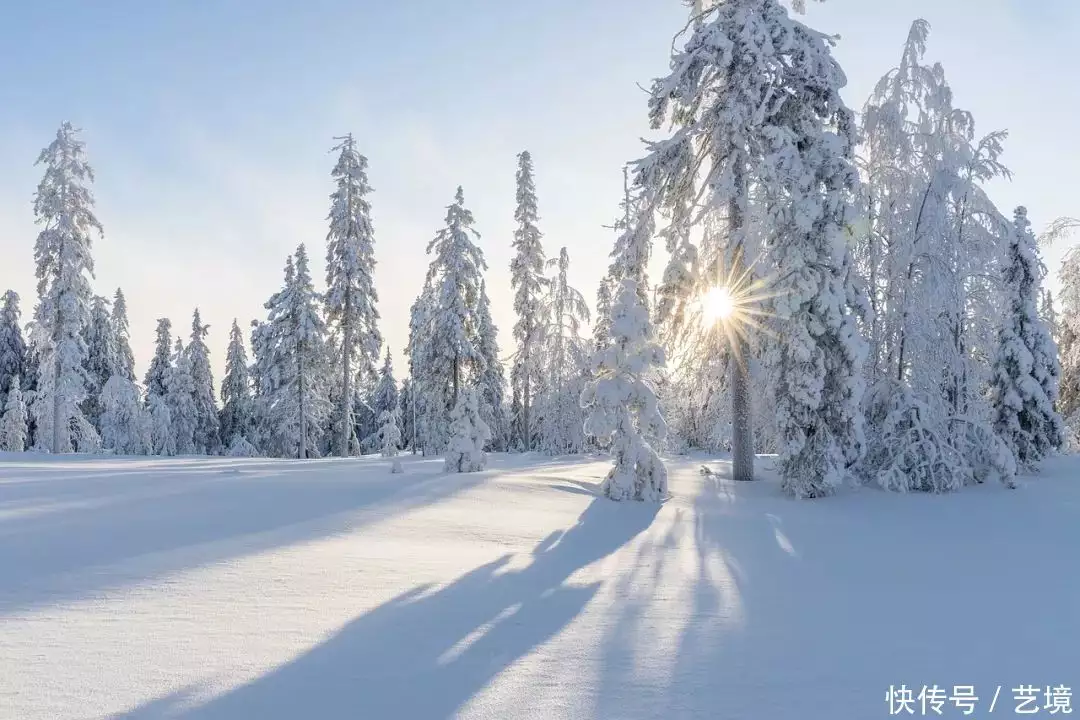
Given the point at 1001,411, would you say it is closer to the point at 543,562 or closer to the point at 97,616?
the point at 543,562

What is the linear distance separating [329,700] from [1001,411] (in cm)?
2045

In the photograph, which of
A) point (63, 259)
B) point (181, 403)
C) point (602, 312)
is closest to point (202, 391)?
point (181, 403)

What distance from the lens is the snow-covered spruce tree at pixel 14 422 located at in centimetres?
3994

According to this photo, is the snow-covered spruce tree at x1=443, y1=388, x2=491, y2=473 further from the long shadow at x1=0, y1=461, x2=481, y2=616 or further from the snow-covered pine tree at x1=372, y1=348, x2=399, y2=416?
the snow-covered pine tree at x1=372, y1=348, x2=399, y2=416

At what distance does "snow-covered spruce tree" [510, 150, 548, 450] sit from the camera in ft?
120

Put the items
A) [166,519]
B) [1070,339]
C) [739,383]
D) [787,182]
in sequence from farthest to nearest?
[1070,339] → [739,383] → [787,182] → [166,519]

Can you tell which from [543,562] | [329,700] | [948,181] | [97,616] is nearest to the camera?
[329,700]

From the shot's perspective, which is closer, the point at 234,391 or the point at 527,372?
the point at 527,372

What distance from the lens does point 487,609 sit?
234 inches

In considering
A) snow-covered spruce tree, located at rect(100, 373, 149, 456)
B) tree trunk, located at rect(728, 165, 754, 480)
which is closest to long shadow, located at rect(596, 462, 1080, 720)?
tree trunk, located at rect(728, 165, 754, 480)

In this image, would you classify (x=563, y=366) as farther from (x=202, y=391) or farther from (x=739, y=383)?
(x=202, y=391)

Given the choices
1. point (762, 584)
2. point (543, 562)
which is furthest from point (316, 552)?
point (762, 584)

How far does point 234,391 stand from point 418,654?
52.9 meters

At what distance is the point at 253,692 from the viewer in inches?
159
